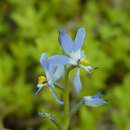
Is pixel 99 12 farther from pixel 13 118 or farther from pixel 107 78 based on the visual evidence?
pixel 13 118

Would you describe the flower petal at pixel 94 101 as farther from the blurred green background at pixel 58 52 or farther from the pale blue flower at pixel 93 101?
the blurred green background at pixel 58 52

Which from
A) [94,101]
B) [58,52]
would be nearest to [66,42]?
[94,101]

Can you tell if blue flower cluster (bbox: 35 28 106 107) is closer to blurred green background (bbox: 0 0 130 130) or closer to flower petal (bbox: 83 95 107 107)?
flower petal (bbox: 83 95 107 107)

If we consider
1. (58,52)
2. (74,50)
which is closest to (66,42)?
(74,50)

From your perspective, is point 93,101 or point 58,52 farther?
point 58,52

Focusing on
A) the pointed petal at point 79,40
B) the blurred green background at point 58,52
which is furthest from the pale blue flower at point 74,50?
the blurred green background at point 58,52

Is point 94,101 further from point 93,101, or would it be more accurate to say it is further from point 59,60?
point 59,60

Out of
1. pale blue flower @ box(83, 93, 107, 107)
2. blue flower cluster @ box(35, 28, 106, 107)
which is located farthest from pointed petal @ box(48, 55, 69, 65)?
pale blue flower @ box(83, 93, 107, 107)

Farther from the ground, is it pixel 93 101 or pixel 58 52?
pixel 58 52
